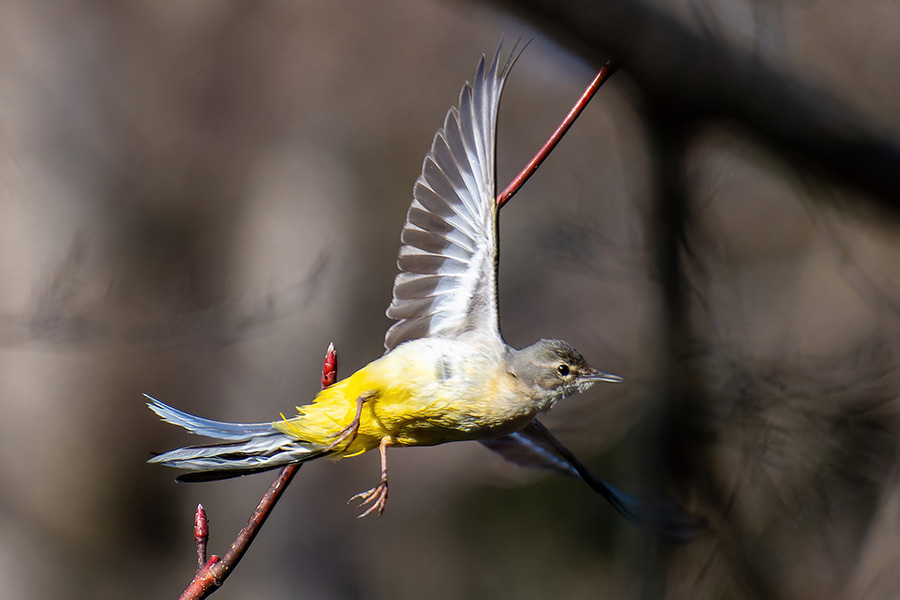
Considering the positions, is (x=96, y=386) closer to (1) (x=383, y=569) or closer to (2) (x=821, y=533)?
(1) (x=383, y=569)

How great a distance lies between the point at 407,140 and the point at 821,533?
343 cm

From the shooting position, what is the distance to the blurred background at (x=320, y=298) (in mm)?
3879

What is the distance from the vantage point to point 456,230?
1967 mm

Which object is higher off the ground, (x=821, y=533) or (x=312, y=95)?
(x=312, y=95)

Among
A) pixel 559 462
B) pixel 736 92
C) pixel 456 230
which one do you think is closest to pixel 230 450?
pixel 456 230

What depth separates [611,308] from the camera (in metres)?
4.86

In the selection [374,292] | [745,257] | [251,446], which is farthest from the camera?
[374,292]

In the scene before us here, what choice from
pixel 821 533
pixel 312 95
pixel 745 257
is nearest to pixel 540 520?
pixel 821 533

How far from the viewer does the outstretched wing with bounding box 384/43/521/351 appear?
188 centimetres

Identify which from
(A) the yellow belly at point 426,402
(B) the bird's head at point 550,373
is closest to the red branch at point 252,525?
(A) the yellow belly at point 426,402

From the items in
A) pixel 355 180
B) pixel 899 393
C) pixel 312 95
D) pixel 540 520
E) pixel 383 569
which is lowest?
pixel 383 569

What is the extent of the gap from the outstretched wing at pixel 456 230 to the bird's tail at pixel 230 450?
41 cm

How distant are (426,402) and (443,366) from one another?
94mm

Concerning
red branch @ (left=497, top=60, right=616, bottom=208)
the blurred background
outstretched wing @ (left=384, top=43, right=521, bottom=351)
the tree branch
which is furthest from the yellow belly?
the blurred background
